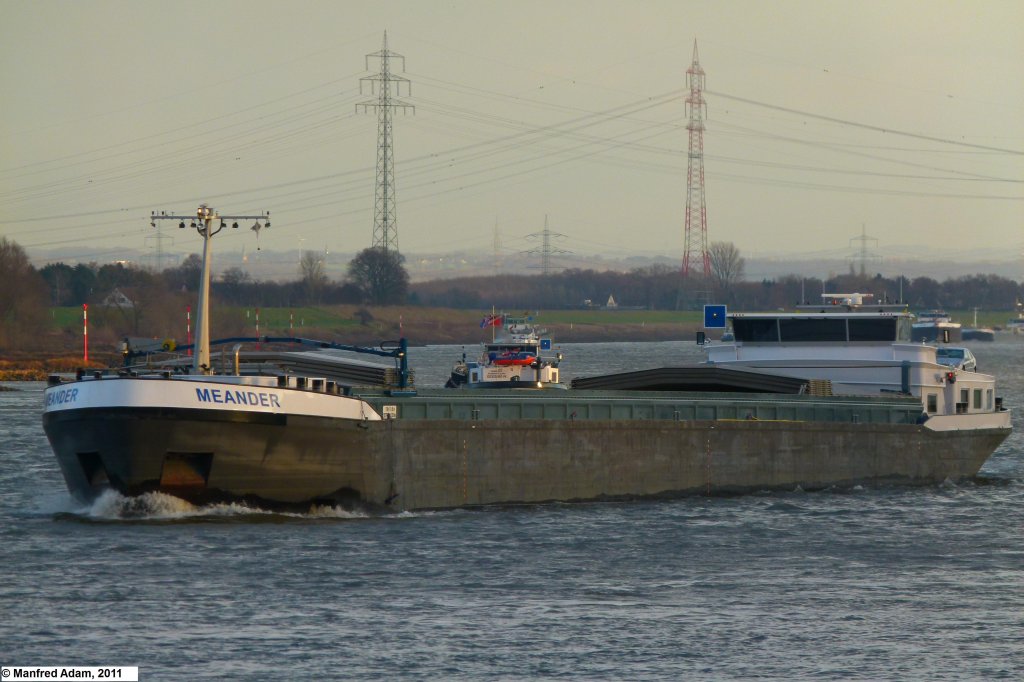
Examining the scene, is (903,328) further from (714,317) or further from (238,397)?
(238,397)

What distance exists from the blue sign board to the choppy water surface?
14.6m

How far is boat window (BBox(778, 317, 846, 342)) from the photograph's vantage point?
5038 centimetres

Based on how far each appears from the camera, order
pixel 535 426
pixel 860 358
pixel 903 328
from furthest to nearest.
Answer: pixel 860 358 < pixel 903 328 < pixel 535 426

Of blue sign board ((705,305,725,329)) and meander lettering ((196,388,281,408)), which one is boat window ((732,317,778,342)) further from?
meander lettering ((196,388,281,408))

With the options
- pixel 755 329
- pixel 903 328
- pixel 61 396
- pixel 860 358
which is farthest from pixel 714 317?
pixel 61 396

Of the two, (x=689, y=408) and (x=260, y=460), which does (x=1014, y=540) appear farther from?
(x=260, y=460)

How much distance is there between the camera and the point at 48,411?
34.5 m

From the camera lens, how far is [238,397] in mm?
32688

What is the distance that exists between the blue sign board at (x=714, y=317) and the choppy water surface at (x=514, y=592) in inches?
575

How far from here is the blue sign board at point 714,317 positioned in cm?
5275

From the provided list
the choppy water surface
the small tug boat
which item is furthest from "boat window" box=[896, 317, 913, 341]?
the small tug boat

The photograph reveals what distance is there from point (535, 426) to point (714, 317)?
53.7 feet

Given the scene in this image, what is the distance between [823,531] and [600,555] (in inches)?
280

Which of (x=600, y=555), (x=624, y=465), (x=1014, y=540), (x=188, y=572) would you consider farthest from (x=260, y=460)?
(x=1014, y=540)
